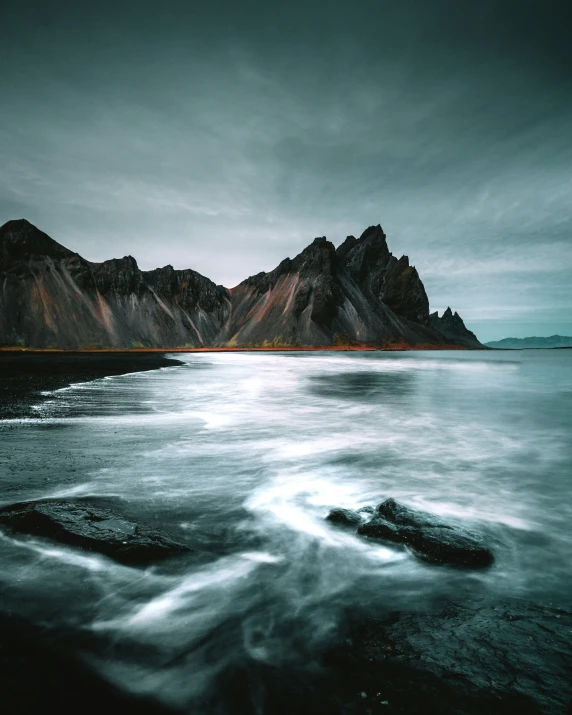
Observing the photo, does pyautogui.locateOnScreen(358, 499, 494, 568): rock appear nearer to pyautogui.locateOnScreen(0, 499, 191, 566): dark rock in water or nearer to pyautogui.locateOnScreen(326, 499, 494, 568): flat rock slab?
pyautogui.locateOnScreen(326, 499, 494, 568): flat rock slab

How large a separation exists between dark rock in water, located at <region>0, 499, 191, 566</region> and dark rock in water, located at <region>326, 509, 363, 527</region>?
263 cm

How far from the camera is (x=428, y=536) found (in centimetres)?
571

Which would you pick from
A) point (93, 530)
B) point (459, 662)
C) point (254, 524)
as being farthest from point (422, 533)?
point (93, 530)

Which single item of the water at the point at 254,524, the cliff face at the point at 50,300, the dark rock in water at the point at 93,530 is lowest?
the water at the point at 254,524

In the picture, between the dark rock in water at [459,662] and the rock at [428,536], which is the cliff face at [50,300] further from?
the dark rock in water at [459,662]

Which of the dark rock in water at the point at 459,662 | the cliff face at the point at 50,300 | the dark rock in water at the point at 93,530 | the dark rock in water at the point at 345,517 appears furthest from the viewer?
the cliff face at the point at 50,300

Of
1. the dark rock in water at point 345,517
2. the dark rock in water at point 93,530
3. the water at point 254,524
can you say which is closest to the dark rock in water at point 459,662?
the water at point 254,524

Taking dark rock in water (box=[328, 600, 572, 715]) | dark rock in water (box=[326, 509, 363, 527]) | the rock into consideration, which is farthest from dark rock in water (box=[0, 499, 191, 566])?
the rock

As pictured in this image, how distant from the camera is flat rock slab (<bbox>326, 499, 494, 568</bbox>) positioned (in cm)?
533

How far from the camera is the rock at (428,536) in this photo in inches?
210

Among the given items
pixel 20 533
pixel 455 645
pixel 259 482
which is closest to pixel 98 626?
A: pixel 20 533

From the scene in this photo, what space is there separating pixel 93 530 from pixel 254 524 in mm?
2554

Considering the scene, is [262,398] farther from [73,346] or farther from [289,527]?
[73,346]

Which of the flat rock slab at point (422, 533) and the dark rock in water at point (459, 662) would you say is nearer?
the dark rock in water at point (459, 662)
